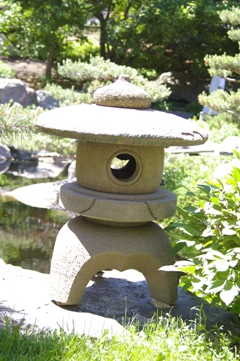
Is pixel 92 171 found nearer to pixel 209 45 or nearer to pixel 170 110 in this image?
pixel 170 110

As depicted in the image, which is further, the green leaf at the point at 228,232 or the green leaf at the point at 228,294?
the green leaf at the point at 228,232

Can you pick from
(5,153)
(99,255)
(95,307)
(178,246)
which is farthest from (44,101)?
(178,246)

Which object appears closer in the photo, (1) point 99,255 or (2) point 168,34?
(1) point 99,255

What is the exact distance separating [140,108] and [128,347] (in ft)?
6.16

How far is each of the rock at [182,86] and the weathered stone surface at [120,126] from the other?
14.6 m

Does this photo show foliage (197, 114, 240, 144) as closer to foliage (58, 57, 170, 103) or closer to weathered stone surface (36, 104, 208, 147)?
foliage (58, 57, 170, 103)

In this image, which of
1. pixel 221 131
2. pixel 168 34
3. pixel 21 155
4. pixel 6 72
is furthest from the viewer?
pixel 168 34

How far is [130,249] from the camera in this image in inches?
175

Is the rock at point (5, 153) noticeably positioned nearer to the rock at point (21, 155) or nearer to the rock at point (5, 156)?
the rock at point (5, 156)

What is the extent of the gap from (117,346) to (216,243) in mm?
932

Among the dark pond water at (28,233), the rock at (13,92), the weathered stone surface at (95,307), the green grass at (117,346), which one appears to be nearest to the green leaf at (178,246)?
the weathered stone surface at (95,307)

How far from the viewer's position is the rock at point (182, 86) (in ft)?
61.5

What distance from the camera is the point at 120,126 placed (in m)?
4.08

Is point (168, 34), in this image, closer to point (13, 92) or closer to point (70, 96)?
point (13, 92)
